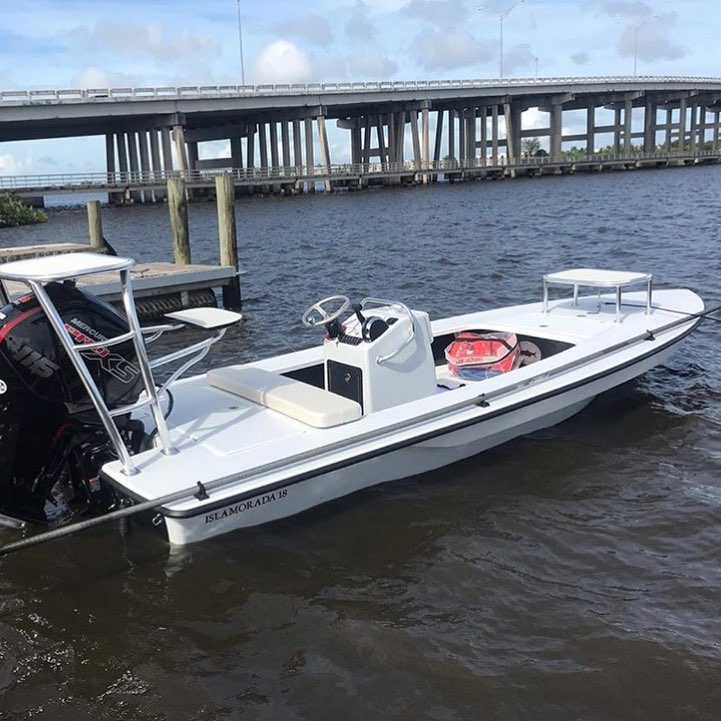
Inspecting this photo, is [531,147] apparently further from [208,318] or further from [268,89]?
[208,318]

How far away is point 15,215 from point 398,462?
129 feet

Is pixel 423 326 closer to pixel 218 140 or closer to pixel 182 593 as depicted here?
pixel 182 593

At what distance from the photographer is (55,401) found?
5398 millimetres

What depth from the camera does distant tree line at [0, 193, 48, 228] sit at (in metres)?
39.7

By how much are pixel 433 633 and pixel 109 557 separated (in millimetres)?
2517

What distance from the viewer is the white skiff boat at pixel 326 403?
526cm

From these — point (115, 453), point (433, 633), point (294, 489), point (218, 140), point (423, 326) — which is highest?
point (218, 140)

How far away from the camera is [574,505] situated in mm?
6418

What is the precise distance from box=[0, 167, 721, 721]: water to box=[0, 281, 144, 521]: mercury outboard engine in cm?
55

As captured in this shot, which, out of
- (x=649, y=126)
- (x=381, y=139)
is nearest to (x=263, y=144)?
(x=381, y=139)

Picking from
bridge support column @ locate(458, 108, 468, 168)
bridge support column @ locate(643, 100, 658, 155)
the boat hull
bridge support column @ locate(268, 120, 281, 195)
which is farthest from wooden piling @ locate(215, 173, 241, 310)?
bridge support column @ locate(643, 100, 658, 155)

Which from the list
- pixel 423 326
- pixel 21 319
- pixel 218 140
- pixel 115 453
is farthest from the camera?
pixel 218 140

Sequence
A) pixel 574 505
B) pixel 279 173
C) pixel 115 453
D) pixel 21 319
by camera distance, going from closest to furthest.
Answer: pixel 21 319 → pixel 115 453 → pixel 574 505 → pixel 279 173

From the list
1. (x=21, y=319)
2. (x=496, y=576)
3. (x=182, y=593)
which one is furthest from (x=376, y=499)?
(x=21, y=319)
